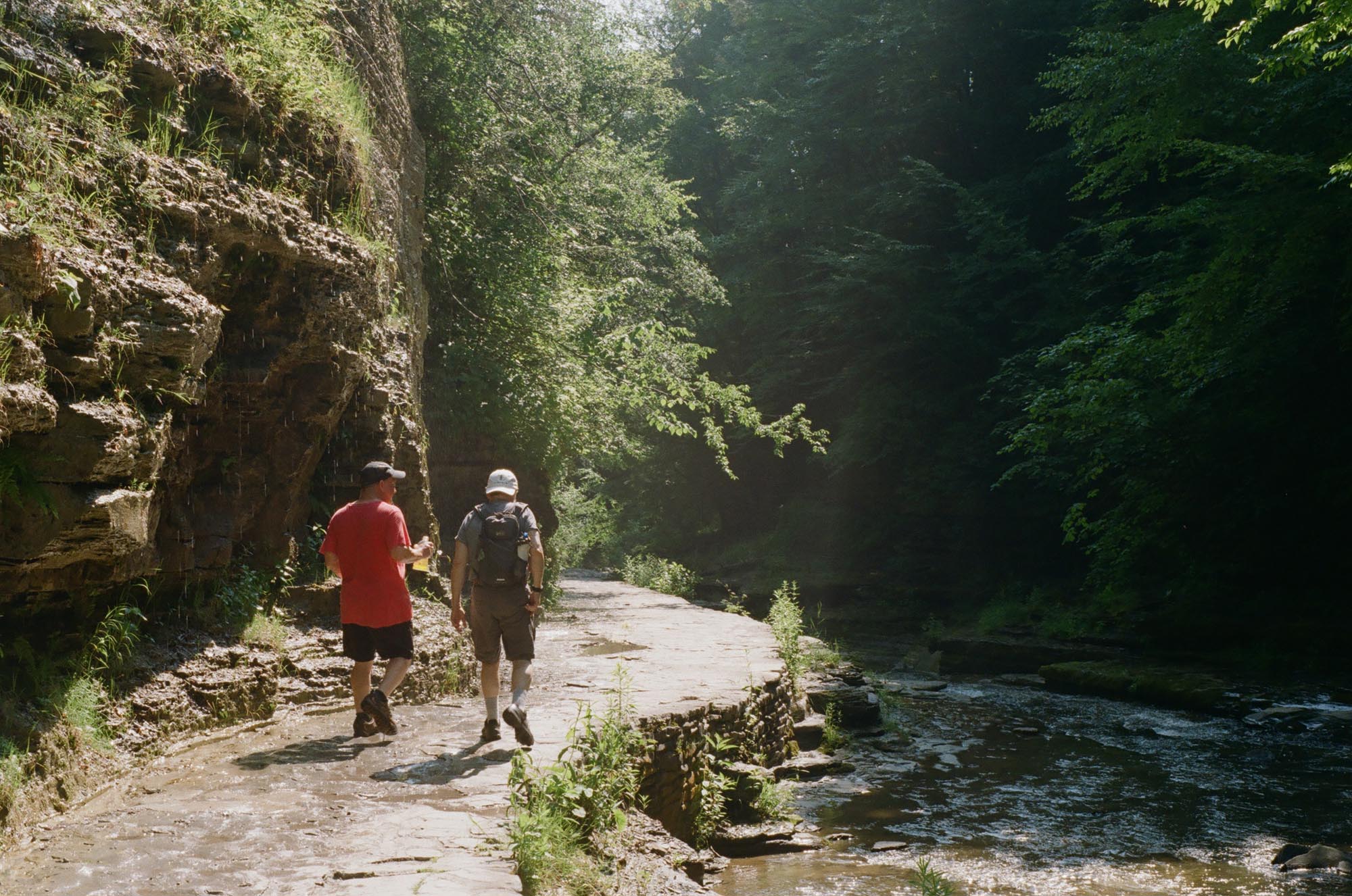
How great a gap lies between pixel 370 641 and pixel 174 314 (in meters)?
2.37

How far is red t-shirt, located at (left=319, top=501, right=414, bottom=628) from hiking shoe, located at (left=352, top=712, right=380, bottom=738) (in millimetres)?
586

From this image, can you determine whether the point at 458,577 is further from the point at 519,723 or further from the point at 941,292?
the point at 941,292

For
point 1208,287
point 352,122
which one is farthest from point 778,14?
point 352,122

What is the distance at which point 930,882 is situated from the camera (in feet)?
21.6

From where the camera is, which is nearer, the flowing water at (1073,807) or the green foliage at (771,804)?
the flowing water at (1073,807)

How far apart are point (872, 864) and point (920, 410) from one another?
18.1 m

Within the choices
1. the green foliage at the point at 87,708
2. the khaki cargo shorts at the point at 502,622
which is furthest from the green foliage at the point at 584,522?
the green foliage at the point at 87,708

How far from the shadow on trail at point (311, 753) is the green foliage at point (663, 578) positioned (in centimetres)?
1721

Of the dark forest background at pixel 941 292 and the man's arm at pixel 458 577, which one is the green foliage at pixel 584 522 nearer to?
the dark forest background at pixel 941 292

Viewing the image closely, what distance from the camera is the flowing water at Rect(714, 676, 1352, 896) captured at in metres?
7.20

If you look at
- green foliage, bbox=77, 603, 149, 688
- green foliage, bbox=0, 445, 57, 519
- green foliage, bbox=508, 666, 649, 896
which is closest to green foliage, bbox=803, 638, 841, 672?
green foliage, bbox=508, 666, 649, 896

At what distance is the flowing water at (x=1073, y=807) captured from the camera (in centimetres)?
720

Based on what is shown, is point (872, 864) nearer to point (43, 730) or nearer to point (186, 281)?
point (43, 730)

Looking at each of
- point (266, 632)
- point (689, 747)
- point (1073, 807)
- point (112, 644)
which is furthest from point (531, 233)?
point (1073, 807)
